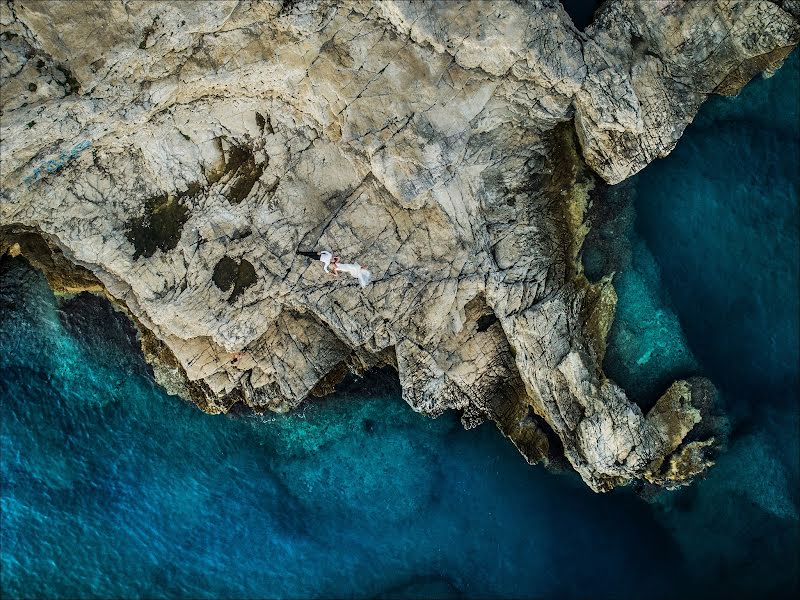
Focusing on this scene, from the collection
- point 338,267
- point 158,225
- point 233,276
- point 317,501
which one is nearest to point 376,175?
point 338,267

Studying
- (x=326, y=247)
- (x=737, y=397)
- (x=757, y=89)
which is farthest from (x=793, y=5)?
(x=326, y=247)

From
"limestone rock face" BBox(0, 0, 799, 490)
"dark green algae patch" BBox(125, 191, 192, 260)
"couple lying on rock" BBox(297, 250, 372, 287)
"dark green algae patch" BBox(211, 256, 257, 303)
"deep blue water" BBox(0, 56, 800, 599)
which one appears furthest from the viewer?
"deep blue water" BBox(0, 56, 800, 599)

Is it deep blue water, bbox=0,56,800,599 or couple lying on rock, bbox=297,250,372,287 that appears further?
deep blue water, bbox=0,56,800,599

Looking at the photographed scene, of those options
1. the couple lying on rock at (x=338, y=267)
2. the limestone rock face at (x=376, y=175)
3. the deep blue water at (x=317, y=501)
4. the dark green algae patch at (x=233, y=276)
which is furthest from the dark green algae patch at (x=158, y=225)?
the deep blue water at (x=317, y=501)

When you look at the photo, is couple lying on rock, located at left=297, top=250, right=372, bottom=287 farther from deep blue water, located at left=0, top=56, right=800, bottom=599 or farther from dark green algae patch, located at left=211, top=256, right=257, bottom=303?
deep blue water, located at left=0, top=56, right=800, bottom=599

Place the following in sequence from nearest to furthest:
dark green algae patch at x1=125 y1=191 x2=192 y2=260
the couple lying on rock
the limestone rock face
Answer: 1. the limestone rock face
2. dark green algae patch at x1=125 y1=191 x2=192 y2=260
3. the couple lying on rock

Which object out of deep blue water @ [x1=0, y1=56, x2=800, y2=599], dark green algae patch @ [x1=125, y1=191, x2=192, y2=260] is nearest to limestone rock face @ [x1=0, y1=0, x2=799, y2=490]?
dark green algae patch @ [x1=125, y1=191, x2=192, y2=260]
